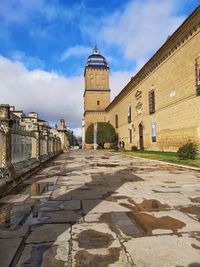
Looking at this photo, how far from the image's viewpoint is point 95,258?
2432 millimetres

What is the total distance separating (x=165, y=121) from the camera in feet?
72.7

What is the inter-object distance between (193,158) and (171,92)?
787 cm

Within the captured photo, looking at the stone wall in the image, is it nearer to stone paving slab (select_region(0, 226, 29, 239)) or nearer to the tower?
stone paving slab (select_region(0, 226, 29, 239))

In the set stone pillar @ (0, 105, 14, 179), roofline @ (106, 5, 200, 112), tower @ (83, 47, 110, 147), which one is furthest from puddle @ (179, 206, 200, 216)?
tower @ (83, 47, 110, 147)

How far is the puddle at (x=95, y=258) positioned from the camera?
91.3 inches

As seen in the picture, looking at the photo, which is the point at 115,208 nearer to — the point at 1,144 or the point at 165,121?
the point at 1,144

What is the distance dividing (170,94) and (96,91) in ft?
137

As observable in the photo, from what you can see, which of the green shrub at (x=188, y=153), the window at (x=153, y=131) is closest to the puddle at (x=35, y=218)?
the green shrub at (x=188, y=153)

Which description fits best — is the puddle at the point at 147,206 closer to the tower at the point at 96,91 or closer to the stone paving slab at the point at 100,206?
the stone paving slab at the point at 100,206

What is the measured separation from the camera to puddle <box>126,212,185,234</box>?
3.22m

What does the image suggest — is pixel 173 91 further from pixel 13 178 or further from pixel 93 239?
pixel 93 239

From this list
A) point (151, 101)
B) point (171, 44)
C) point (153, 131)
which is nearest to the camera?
point (171, 44)

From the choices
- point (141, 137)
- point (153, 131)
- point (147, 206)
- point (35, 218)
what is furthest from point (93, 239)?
point (141, 137)

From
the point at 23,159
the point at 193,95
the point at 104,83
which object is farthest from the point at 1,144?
the point at 104,83
